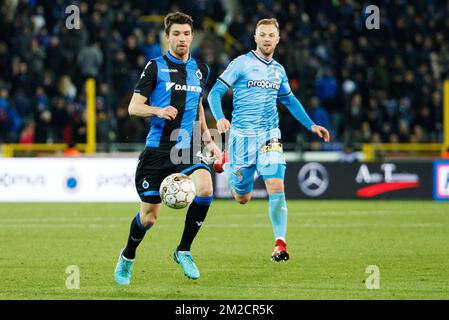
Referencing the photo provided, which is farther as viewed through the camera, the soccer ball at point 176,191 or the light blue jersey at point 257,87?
the light blue jersey at point 257,87

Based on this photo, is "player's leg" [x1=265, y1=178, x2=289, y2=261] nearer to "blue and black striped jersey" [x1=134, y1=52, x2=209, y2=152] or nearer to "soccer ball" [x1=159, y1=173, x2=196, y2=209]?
"soccer ball" [x1=159, y1=173, x2=196, y2=209]

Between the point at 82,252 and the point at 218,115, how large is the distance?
8.48 ft

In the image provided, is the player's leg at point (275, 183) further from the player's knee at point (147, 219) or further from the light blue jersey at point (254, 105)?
the player's knee at point (147, 219)

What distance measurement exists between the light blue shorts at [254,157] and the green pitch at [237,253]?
88 centimetres

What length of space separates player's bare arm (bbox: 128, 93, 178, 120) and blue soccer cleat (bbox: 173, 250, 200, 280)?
4.61 feet

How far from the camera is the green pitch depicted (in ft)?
28.5

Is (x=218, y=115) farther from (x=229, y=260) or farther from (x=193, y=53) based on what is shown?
(x=193, y=53)

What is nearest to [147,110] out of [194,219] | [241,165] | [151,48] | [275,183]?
[194,219]

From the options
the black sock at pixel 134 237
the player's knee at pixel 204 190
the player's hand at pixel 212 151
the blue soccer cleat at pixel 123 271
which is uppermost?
the player's hand at pixel 212 151

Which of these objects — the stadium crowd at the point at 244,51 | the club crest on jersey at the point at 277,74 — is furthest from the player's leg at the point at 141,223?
the stadium crowd at the point at 244,51

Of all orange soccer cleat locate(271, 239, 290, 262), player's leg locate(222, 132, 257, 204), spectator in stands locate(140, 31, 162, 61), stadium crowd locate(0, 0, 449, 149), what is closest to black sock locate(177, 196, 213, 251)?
orange soccer cleat locate(271, 239, 290, 262)

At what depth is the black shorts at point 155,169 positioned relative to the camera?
9.15 m

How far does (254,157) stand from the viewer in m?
11.0

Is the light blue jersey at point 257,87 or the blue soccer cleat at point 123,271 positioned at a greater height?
the light blue jersey at point 257,87
